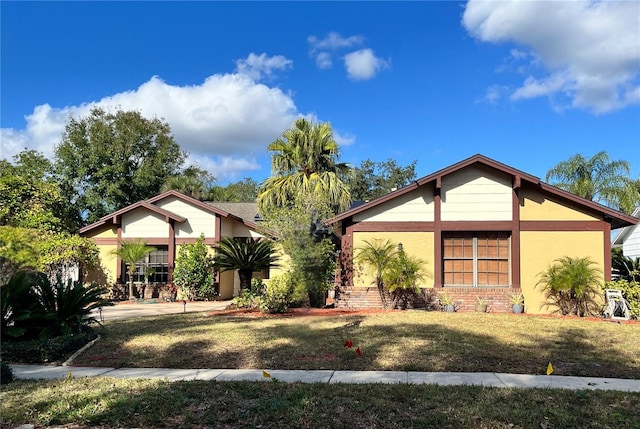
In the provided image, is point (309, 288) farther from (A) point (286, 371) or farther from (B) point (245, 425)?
(B) point (245, 425)

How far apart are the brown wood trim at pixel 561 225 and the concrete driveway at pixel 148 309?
10.3m

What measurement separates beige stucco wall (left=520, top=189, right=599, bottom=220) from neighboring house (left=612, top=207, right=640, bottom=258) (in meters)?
7.46

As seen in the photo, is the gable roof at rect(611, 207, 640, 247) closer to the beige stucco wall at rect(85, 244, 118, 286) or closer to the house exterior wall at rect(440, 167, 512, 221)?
the house exterior wall at rect(440, 167, 512, 221)

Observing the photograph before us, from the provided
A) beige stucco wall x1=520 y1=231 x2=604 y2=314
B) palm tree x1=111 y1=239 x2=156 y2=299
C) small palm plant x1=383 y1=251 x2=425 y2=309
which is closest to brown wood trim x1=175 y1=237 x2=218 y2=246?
palm tree x1=111 y1=239 x2=156 y2=299

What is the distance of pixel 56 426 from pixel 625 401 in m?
6.21

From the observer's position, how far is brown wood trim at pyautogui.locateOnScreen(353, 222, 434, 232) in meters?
15.1

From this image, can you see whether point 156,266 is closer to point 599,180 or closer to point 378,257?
point 378,257

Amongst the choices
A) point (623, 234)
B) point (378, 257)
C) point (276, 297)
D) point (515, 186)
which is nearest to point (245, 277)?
point (276, 297)

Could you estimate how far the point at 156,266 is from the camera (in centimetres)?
2055

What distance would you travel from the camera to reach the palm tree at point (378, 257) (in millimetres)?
14656

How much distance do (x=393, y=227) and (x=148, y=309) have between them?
28.9 feet

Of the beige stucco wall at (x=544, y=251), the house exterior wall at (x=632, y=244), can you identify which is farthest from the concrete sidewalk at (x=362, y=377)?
the house exterior wall at (x=632, y=244)

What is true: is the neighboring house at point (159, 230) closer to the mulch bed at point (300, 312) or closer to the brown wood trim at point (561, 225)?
the mulch bed at point (300, 312)

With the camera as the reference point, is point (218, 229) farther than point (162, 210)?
Yes
